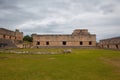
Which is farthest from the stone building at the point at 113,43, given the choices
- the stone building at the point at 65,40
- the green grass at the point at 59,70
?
the green grass at the point at 59,70

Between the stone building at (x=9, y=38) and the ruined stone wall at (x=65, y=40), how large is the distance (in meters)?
5.75

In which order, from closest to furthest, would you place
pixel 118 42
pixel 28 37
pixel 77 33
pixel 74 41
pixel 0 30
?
pixel 118 42 < pixel 0 30 < pixel 74 41 < pixel 77 33 < pixel 28 37

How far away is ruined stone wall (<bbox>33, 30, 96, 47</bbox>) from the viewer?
42.2 meters

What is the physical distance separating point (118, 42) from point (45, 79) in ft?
99.5

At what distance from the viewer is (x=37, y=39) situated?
42.4m

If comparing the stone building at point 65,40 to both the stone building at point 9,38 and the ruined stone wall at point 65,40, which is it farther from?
the stone building at point 9,38

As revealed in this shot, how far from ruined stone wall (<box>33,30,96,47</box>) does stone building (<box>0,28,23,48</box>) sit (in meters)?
5.75

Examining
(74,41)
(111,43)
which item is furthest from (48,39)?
(111,43)

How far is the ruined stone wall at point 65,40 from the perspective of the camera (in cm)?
4219

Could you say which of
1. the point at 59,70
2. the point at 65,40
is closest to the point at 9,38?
the point at 65,40

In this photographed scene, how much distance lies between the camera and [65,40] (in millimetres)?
42281

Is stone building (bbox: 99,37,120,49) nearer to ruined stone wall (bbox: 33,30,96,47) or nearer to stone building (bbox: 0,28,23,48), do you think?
ruined stone wall (bbox: 33,30,96,47)

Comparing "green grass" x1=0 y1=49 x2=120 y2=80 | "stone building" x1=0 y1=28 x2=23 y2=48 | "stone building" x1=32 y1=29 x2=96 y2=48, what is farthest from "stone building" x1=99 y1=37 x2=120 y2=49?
"stone building" x1=0 y1=28 x2=23 y2=48

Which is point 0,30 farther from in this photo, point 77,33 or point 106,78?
point 106,78
